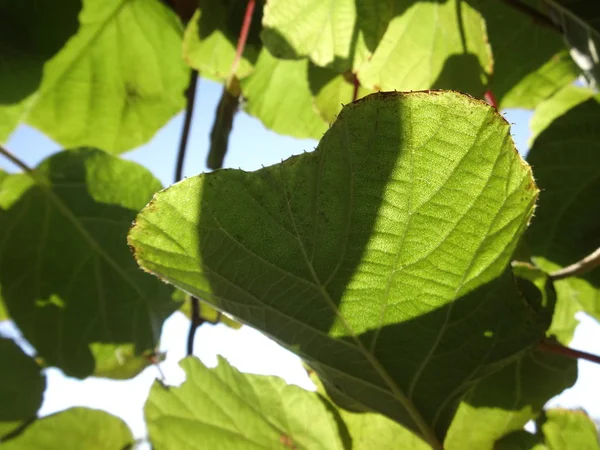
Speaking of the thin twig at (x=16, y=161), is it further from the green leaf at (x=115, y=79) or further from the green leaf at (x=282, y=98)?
the green leaf at (x=282, y=98)

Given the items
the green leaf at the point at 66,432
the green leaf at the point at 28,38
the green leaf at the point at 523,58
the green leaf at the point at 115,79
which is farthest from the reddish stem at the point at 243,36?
the green leaf at the point at 66,432

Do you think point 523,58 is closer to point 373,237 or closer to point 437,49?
point 437,49

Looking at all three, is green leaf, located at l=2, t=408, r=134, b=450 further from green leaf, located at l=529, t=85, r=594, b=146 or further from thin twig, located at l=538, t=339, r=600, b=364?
green leaf, located at l=529, t=85, r=594, b=146

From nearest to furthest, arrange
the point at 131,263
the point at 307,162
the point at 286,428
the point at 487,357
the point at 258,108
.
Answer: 1. the point at 307,162
2. the point at 487,357
3. the point at 286,428
4. the point at 131,263
5. the point at 258,108

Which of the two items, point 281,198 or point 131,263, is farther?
point 131,263

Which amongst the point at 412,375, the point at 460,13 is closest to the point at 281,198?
the point at 412,375

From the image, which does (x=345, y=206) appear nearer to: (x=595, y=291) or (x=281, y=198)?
(x=281, y=198)
